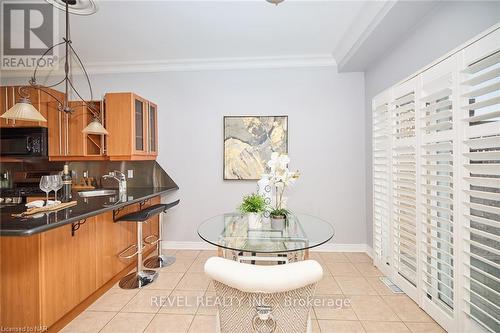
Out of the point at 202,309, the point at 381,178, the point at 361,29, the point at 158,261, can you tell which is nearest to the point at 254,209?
the point at 202,309

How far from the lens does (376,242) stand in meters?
2.94

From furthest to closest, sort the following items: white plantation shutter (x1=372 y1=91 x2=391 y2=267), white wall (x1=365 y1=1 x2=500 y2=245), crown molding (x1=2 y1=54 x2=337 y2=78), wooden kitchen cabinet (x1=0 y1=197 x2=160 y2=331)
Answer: crown molding (x1=2 y1=54 x2=337 y2=78), white plantation shutter (x1=372 y1=91 x2=391 y2=267), wooden kitchen cabinet (x1=0 y1=197 x2=160 y2=331), white wall (x1=365 y1=1 x2=500 y2=245)

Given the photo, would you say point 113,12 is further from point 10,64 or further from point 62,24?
point 10,64

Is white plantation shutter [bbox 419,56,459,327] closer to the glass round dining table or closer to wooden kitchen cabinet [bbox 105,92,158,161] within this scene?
the glass round dining table

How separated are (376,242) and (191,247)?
249cm

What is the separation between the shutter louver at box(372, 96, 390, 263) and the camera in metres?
2.68

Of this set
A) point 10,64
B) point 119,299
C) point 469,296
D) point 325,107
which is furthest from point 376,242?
point 10,64

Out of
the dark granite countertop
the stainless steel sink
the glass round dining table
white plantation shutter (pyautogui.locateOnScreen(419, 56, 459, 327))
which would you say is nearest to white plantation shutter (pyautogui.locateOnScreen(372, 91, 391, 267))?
white plantation shutter (pyautogui.locateOnScreen(419, 56, 459, 327))

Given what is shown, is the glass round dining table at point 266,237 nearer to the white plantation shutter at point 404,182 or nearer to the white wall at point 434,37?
the white plantation shutter at point 404,182

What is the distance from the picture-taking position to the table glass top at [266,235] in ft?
5.31

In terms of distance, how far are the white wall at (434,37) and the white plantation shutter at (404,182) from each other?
274mm

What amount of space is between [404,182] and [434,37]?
1245 millimetres

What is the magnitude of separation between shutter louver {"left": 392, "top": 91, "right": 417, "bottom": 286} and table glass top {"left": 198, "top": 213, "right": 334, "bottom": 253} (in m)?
0.80

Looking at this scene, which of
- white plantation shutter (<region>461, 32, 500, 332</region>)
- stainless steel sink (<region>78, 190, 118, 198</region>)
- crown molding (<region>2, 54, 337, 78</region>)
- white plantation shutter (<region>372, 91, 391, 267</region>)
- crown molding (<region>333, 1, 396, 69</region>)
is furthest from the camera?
crown molding (<region>2, 54, 337, 78</region>)
